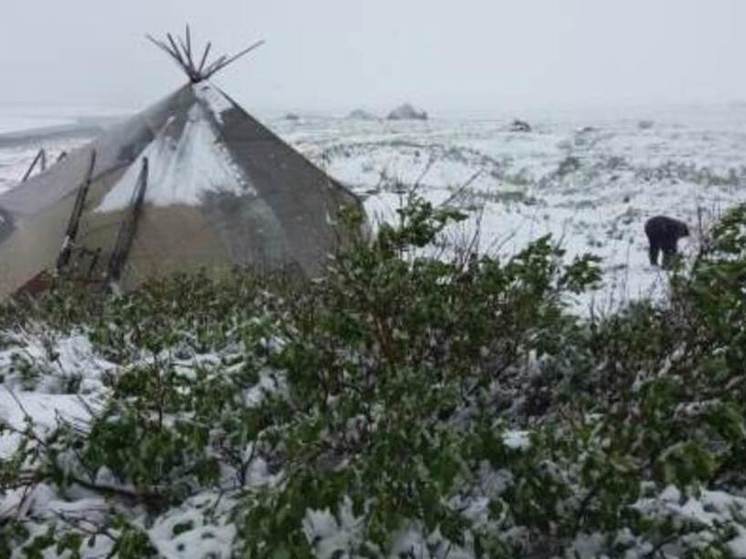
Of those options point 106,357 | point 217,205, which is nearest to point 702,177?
point 217,205

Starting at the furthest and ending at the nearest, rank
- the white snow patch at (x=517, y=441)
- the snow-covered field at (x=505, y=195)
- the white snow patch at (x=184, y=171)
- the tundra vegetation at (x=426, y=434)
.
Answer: the white snow patch at (x=184, y=171) → the snow-covered field at (x=505, y=195) → the white snow patch at (x=517, y=441) → the tundra vegetation at (x=426, y=434)

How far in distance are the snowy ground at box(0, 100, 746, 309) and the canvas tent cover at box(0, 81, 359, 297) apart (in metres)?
0.92

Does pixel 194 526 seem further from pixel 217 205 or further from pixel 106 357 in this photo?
pixel 217 205

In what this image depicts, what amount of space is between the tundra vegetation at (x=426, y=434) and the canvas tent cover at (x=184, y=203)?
17.5 ft

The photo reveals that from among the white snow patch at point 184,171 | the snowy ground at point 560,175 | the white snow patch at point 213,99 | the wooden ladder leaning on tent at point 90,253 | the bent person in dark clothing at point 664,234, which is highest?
the white snow patch at point 213,99

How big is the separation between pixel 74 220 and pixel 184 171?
1404 millimetres

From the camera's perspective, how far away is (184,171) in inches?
401

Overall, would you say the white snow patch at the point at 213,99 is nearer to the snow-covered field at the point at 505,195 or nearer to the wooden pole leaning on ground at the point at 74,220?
the wooden pole leaning on ground at the point at 74,220

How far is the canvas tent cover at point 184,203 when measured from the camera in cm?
982

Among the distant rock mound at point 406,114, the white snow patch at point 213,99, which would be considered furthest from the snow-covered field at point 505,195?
the distant rock mound at point 406,114

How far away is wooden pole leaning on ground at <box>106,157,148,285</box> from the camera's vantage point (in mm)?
9641

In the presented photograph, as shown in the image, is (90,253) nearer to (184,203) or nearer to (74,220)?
(74,220)

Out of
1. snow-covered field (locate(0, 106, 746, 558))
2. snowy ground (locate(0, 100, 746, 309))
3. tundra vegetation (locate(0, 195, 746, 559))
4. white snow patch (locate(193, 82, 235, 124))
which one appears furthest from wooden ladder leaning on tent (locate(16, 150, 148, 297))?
tundra vegetation (locate(0, 195, 746, 559))

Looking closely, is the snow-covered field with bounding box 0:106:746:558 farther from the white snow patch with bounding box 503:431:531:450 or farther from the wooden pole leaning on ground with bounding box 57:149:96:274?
the wooden pole leaning on ground with bounding box 57:149:96:274
